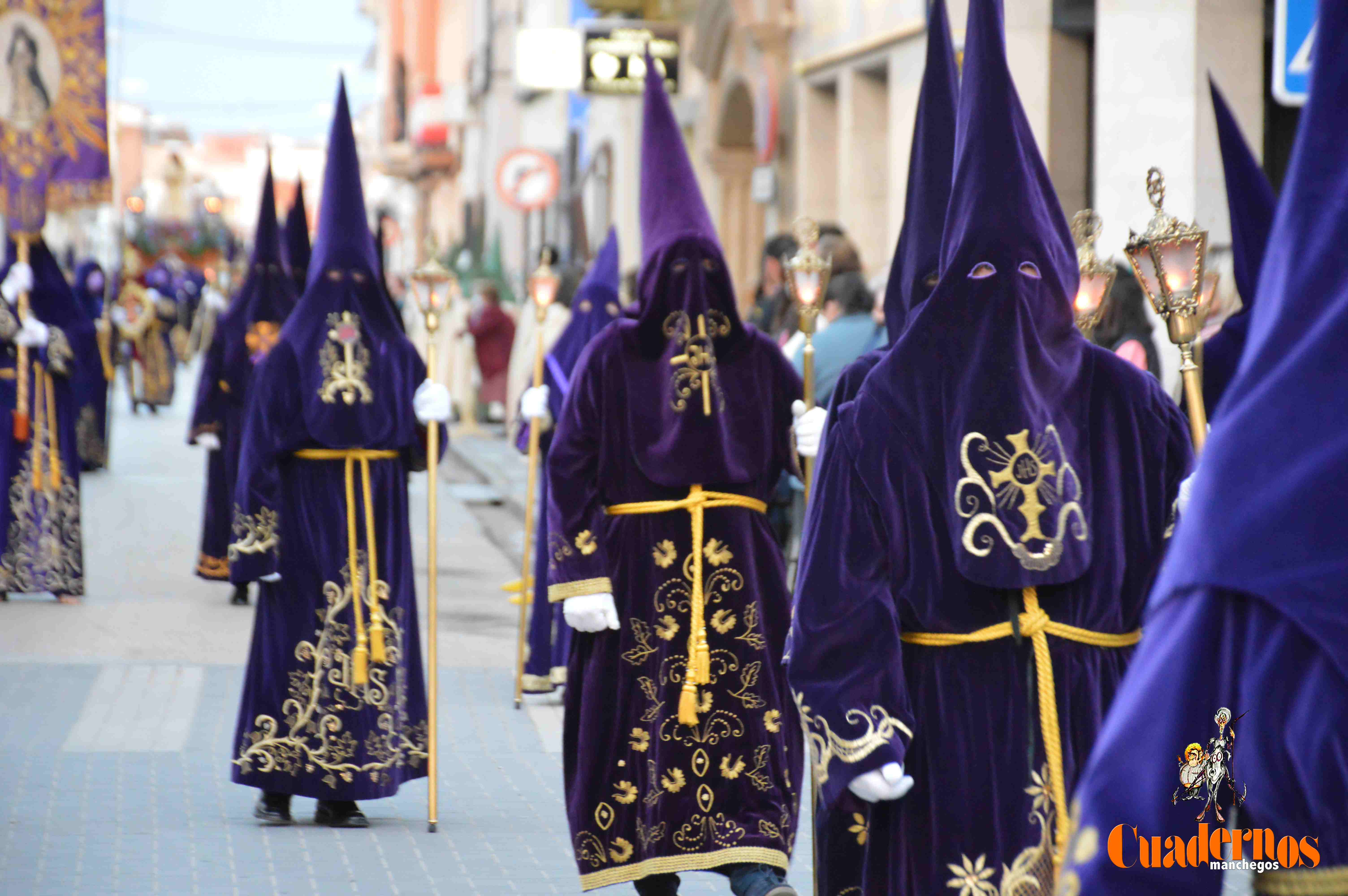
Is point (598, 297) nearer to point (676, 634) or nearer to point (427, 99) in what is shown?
point (676, 634)

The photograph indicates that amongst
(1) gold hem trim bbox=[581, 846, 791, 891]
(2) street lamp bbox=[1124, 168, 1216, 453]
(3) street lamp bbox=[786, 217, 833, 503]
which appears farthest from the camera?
(3) street lamp bbox=[786, 217, 833, 503]

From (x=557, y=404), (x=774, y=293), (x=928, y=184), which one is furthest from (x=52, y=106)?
(x=928, y=184)

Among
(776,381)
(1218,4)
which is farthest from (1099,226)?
(1218,4)

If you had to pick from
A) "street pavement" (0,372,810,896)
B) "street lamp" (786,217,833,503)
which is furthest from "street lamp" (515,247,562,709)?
"street lamp" (786,217,833,503)

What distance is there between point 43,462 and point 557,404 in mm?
3631

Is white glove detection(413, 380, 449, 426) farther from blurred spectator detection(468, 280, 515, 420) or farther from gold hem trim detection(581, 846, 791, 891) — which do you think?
blurred spectator detection(468, 280, 515, 420)

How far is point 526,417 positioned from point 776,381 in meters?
3.81

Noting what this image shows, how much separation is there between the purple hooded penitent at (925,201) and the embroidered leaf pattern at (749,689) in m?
1.67

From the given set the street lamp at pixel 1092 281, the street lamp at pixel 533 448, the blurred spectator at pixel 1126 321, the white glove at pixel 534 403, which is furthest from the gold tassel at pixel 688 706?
the white glove at pixel 534 403

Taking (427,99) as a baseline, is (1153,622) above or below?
below

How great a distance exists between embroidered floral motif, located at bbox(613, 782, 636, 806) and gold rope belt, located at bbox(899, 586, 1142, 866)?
73.9 inches

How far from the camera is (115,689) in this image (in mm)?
9141

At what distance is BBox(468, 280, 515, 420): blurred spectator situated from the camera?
23609 millimetres

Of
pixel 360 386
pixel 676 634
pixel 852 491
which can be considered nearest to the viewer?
pixel 852 491
